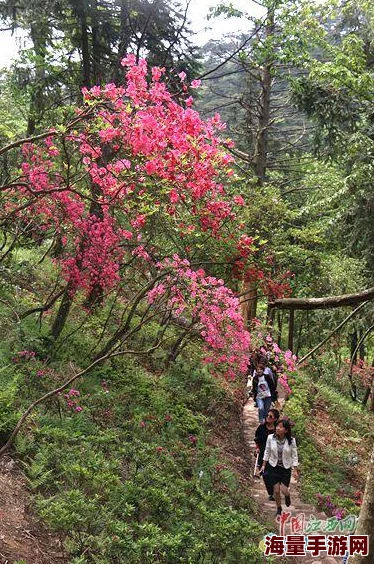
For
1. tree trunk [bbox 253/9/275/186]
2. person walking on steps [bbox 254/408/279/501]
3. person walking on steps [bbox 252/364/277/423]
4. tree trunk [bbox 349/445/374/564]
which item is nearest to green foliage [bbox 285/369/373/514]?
person walking on steps [bbox 254/408/279/501]

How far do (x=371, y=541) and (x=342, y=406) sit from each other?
12289 millimetres

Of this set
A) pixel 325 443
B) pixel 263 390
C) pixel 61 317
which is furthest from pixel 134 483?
pixel 325 443

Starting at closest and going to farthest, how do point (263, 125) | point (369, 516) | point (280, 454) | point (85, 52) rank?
point (369, 516) < point (280, 454) < point (85, 52) < point (263, 125)

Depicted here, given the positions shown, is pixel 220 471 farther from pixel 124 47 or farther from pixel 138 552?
pixel 124 47

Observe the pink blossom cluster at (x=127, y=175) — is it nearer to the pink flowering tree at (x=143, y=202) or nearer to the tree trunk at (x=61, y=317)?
the pink flowering tree at (x=143, y=202)

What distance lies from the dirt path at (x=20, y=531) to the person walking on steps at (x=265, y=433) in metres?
3.55

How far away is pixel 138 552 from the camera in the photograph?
4.73 meters

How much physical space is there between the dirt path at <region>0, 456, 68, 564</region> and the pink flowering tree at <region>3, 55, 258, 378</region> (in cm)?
204

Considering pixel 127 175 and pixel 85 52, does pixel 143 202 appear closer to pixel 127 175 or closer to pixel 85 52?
pixel 127 175

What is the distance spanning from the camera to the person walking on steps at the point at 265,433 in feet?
25.1

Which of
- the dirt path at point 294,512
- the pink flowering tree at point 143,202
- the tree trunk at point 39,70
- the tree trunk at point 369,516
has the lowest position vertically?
the dirt path at point 294,512

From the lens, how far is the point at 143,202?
23.1 feet

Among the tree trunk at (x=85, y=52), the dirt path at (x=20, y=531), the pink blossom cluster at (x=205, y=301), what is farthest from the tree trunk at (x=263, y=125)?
the dirt path at (x=20, y=531)

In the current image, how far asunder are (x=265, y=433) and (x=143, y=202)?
4.28m
